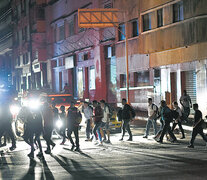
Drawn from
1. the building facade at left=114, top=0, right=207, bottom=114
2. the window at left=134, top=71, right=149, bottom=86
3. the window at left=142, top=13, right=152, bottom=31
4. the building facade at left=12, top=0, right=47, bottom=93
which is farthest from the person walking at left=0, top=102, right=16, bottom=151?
the building facade at left=12, top=0, right=47, bottom=93

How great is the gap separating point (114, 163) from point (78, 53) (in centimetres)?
3514

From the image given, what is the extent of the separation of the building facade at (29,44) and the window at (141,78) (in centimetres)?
1465

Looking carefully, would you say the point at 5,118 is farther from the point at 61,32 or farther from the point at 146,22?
the point at 61,32

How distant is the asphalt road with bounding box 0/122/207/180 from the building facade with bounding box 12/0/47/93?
32464 mm

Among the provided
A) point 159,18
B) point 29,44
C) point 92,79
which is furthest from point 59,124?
point 29,44

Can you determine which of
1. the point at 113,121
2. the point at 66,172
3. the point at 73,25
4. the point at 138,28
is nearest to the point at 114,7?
the point at 138,28

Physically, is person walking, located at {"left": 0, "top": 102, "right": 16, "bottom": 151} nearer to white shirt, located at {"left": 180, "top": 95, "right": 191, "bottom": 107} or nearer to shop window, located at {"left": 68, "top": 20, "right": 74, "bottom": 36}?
white shirt, located at {"left": 180, "top": 95, "right": 191, "bottom": 107}

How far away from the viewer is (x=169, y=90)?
3203 cm

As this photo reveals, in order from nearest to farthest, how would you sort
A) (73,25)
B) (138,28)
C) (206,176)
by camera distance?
(206,176) → (138,28) → (73,25)

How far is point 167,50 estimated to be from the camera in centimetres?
3128

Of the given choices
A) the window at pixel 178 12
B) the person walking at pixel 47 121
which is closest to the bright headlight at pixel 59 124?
the person walking at pixel 47 121

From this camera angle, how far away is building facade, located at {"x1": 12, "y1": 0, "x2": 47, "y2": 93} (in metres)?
57.0

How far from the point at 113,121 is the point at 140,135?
5.40 feet

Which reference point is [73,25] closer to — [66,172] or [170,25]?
[170,25]
